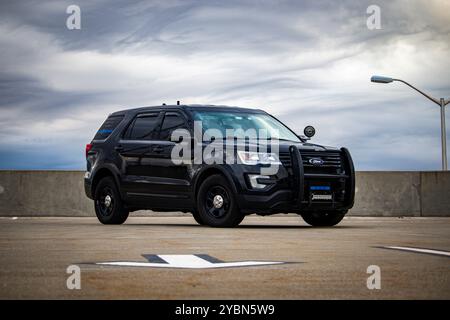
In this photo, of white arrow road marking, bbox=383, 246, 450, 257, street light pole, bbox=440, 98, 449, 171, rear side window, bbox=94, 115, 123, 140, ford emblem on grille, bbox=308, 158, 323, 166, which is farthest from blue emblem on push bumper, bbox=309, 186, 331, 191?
street light pole, bbox=440, 98, 449, 171

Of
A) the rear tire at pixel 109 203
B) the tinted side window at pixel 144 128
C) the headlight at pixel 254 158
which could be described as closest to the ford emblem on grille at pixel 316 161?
the headlight at pixel 254 158

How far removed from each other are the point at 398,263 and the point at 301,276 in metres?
1.52

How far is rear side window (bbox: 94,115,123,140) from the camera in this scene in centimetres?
1802

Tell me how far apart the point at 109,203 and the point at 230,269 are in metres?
9.40

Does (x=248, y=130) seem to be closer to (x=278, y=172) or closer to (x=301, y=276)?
(x=278, y=172)

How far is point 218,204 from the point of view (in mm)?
15227

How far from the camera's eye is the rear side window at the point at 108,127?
18016 millimetres

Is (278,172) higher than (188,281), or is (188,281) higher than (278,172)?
(278,172)

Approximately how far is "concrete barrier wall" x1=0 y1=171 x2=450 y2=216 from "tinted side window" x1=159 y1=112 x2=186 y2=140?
24.5ft

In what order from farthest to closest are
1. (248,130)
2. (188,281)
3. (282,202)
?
(248,130)
(282,202)
(188,281)

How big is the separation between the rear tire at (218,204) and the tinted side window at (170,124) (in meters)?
1.45
